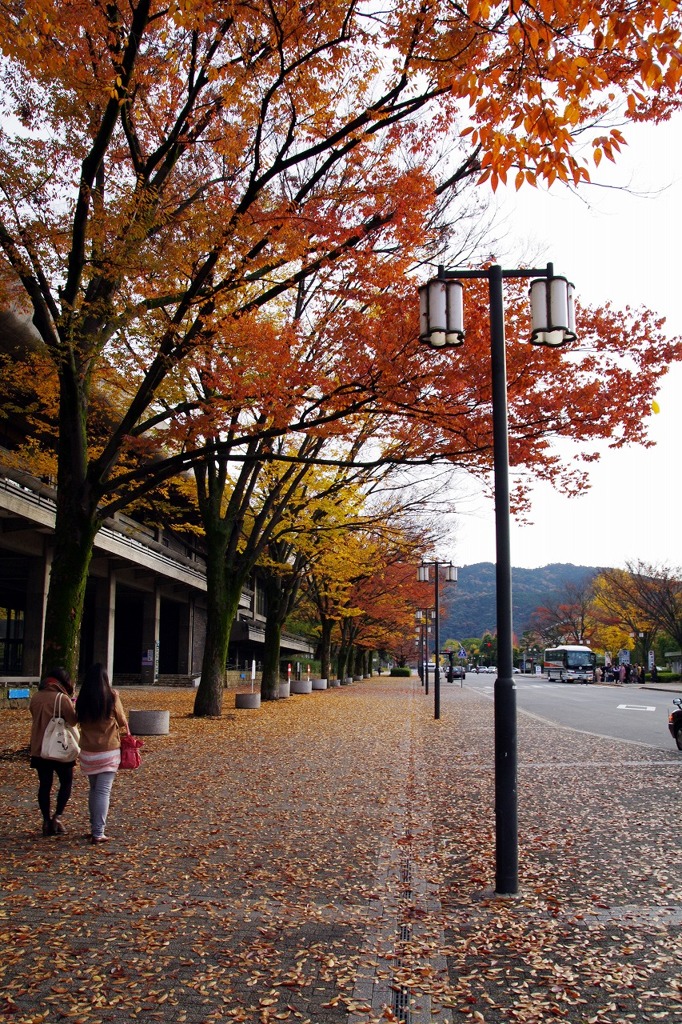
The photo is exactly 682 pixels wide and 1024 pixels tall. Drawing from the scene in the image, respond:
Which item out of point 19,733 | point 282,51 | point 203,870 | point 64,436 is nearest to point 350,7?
point 282,51

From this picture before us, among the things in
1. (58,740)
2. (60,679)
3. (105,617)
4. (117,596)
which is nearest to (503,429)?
(60,679)

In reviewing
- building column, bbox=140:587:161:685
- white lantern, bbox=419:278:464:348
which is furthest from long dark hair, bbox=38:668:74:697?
Answer: building column, bbox=140:587:161:685

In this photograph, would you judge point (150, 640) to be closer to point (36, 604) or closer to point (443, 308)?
point (36, 604)

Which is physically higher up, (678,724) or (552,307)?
(552,307)

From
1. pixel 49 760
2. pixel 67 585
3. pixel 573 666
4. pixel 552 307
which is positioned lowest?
pixel 573 666

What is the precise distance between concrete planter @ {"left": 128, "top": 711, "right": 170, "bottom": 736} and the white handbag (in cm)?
851

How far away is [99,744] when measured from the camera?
6.87 metres

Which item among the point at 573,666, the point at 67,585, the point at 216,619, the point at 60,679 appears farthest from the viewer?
the point at 573,666

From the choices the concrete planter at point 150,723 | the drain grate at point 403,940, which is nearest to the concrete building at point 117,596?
the concrete planter at point 150,723

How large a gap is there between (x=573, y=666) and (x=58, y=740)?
6517 cm

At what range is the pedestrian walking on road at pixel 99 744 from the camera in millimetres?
6820

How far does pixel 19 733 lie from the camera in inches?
621

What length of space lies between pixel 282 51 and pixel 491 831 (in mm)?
8298

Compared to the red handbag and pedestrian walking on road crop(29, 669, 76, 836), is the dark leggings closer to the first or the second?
pedestrian walking on road crop(29, 669, 76, 836)
